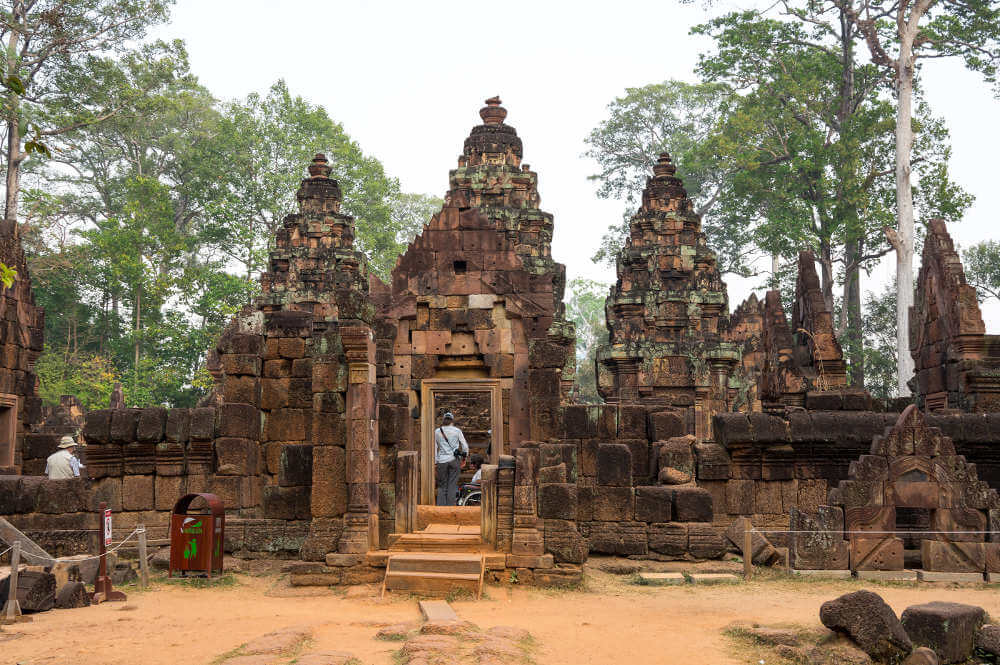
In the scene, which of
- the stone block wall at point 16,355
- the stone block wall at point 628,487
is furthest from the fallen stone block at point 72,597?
the stone block wall at point 16,355

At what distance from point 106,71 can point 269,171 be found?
11575 millimetres

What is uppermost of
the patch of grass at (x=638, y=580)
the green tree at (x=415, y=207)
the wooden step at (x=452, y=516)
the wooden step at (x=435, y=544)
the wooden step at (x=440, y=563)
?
the green tree at (x=415, y=207)

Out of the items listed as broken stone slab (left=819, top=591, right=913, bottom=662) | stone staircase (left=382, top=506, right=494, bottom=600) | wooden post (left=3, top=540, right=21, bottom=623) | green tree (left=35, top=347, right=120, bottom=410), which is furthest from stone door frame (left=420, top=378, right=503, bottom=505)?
green tree (left=35, top=347, right=120, bottom=410)

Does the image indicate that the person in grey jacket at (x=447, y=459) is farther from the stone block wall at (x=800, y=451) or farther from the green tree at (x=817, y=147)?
the green tree at (x=817, y=147)

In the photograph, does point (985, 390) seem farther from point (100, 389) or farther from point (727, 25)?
point (100, 389)

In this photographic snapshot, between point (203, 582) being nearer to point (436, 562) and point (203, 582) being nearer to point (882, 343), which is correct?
point (436, 562)

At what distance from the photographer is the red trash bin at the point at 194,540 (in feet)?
34.6

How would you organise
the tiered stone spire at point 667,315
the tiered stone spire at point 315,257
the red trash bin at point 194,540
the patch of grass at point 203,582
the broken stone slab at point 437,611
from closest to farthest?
1. the broken stone slab at point 437,611
2. the patch of grass at point 203,582
3. the red trash bin at point 194,540
4. the tiered stone spire at point 667,315
5. the tiered stone spire at point 315,257

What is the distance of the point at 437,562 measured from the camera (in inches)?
380

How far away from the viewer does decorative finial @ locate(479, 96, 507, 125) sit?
24391mm

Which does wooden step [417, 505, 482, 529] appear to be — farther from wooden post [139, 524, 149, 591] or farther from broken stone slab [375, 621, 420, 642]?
broken stone slab [375, 621, 420, 642]

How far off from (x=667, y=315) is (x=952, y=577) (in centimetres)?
1491

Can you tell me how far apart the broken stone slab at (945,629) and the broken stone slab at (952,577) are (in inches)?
112

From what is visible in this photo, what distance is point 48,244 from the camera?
103 feet
